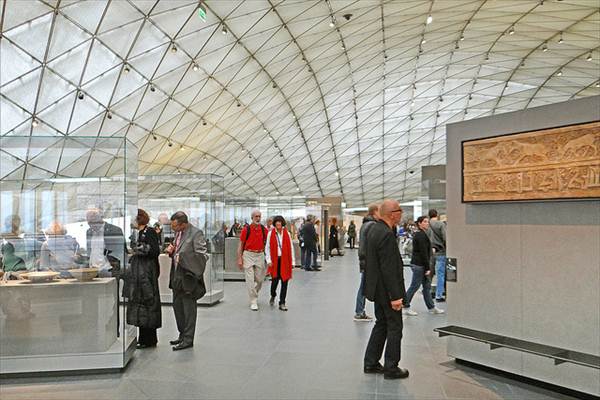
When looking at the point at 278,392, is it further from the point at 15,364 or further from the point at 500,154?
the point at 500,154

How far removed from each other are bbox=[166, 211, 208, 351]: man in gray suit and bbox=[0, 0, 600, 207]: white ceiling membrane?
1.99 meters

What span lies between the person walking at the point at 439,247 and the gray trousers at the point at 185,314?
6104 mm

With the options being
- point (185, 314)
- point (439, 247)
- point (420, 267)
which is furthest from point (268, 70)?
point (185, 314)

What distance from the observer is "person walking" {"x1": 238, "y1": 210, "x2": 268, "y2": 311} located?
33.6 ft

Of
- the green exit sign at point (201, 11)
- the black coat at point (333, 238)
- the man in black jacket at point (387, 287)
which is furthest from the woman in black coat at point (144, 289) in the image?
the black coat at point (333, 238)

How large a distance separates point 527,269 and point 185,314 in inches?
179

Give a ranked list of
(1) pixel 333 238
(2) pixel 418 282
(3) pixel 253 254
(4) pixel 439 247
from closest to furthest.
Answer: (2) pixel 418 282 < (3) pixel 253 254 < (4) pixel 439 247 < (1) pixel 333 238

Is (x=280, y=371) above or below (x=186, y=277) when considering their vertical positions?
below

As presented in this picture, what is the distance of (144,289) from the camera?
7035 millimetres

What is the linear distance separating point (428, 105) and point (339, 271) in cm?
2990

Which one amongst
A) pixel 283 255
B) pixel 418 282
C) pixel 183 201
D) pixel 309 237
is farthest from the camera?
pixel 309 237

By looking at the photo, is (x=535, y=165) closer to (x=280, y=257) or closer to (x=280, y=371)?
(x=280, y=371)

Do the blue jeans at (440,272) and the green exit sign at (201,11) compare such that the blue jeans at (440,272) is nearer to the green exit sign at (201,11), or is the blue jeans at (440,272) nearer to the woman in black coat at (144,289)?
the woman in black coat at (144,289)

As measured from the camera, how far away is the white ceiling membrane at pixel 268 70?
61.9 feet
